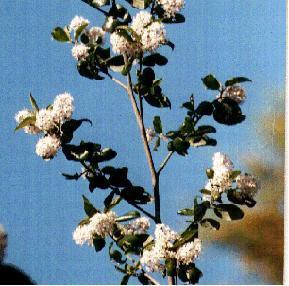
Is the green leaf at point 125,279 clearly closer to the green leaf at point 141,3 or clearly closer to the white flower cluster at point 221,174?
the white flower cluster at point 221,174

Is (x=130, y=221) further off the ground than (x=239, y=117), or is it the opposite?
(x=239, y=117)

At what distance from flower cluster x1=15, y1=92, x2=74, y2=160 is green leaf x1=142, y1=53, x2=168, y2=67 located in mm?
194

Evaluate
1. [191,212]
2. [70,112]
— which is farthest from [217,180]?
[70,112]

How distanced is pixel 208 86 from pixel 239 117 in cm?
9

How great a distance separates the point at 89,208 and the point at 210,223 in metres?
0.23

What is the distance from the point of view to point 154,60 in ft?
4.01

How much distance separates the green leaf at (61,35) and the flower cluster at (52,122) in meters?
0.20

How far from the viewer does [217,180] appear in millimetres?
1109

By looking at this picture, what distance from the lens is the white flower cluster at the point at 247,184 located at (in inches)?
43.6

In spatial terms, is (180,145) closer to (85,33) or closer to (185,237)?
(185,237)

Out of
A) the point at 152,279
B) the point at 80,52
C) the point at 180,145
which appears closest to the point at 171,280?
the point at 152,279

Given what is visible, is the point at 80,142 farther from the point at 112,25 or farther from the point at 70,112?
the point at 112,25

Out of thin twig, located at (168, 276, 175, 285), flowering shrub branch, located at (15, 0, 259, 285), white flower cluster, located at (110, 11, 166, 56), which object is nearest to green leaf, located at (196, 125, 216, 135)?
flowering shrub branch, located at (15, 0, 259, 285)

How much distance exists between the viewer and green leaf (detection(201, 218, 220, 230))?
1138mm
